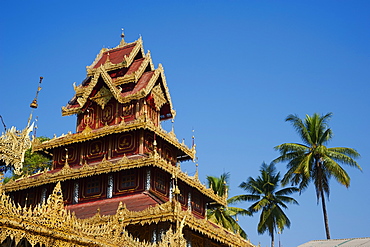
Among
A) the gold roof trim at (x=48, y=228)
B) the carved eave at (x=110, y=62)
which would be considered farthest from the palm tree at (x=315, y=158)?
the gold roof trim at (x=48, y=228)

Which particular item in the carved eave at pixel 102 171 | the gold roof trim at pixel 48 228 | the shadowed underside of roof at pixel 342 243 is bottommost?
the gold roof trim at pixel 48 228

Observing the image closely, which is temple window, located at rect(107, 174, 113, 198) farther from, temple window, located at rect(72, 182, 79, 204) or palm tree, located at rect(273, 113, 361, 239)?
palm tree, located at rect(273, 113, 361, 239)

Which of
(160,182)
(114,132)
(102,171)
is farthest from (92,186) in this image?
(160,182)

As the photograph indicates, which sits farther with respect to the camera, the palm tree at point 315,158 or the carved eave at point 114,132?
the palm tree at point 315,158

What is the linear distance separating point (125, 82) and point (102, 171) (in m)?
7.71

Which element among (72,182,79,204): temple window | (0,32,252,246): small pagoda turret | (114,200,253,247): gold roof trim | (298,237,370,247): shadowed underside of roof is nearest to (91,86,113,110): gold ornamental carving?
(0,32,252,246): small pagoda turret

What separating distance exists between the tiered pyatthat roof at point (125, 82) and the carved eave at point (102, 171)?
5.39 meters

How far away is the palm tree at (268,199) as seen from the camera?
48344mm

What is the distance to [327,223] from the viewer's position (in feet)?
135

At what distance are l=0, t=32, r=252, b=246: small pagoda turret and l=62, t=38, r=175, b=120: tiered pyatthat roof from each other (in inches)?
2.6

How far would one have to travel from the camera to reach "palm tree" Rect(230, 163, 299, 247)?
48344mm

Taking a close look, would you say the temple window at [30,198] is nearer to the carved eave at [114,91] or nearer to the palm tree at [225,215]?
the carved eave at [114,91]

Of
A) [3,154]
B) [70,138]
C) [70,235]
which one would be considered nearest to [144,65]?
[70,138]

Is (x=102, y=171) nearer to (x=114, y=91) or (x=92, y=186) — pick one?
(x=92, y=186)
